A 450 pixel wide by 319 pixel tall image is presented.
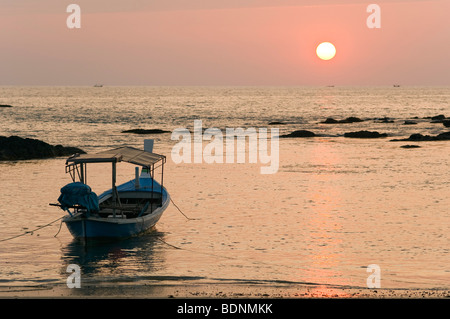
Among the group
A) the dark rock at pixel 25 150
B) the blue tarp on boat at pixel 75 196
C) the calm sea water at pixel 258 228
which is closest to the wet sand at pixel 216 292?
the calm sea water at pixel 258 228

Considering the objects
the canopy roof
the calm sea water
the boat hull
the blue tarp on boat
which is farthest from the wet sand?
the canopy roof

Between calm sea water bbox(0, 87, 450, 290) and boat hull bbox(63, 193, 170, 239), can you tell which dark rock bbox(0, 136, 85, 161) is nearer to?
calm sea water bbox(0, 87, 450, 290)

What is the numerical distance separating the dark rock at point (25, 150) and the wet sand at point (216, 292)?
34.6m

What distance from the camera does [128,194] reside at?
86.8ft

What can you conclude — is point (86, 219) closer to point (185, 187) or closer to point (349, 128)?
point (185, 187)

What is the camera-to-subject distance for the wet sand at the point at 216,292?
14328mm

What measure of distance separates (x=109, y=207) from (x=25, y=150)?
2898 cm

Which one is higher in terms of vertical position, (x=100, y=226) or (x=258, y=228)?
(x=100, y=226)

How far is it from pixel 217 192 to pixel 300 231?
1016 centimetres

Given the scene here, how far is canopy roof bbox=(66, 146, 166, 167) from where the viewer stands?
2186 centimetres

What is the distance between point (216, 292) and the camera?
14969mm

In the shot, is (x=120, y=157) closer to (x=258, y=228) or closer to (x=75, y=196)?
(x=75, y=196)

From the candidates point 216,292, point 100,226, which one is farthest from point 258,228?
point 216,292
